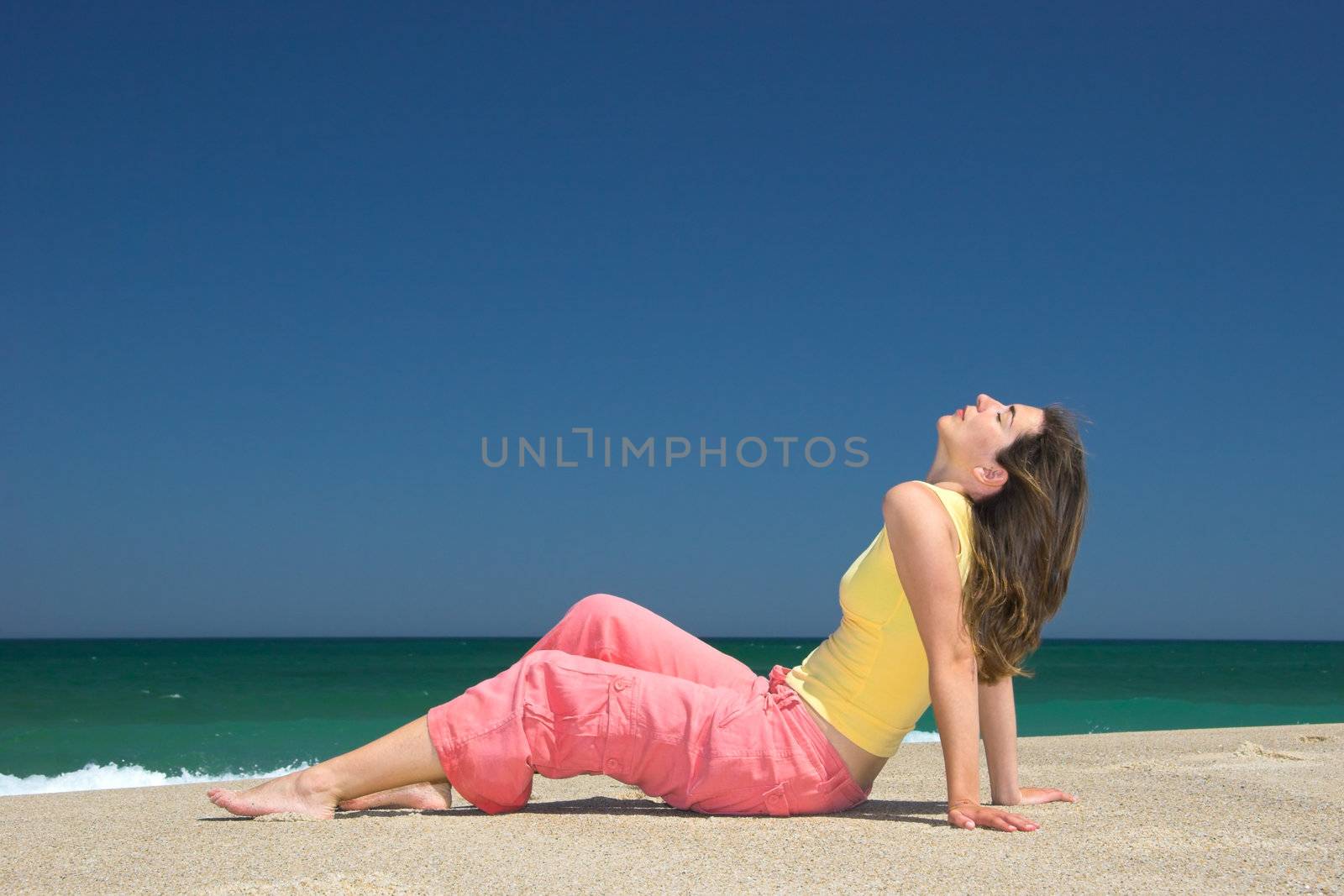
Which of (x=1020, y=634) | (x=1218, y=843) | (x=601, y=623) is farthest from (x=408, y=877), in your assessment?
(x=1218, y=843)

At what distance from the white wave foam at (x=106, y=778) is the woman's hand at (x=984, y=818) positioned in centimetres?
811

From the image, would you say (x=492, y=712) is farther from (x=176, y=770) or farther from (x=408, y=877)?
(x=176, y=770)

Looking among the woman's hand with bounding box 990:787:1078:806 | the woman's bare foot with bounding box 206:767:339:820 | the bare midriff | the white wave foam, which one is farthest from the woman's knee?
the white wave foam

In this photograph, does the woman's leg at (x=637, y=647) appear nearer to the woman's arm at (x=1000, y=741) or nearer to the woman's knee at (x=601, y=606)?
the woman's knee at (x=601, y=606)

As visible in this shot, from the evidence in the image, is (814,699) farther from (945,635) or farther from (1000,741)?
(1000,741)

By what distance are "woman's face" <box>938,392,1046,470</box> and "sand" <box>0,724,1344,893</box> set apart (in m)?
1.02

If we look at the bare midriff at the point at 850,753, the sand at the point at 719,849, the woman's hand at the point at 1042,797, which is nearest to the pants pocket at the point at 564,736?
the sand at the point at 719,849

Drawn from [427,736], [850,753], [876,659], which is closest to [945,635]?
[876,659]

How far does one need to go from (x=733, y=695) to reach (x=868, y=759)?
443 mm

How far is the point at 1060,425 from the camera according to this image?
2980 mm

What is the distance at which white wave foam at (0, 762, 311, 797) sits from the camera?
9.45 meters

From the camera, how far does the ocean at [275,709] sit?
11031mm

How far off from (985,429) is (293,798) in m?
2.30

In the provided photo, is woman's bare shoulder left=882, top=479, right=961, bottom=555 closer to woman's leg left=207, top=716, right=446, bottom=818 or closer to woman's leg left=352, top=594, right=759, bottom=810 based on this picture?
woman's leg left=352, top=594, right=759, bottom=810
